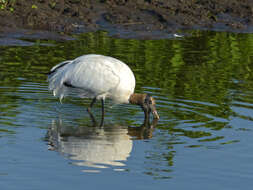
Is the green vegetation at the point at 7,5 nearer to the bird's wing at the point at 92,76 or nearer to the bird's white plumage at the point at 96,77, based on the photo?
the bird's white plumage at the point at 96,77

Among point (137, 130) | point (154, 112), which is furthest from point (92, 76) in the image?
point (137, 130)

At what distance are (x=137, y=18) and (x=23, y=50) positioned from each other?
588cm

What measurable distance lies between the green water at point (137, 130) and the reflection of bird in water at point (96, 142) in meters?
0.01

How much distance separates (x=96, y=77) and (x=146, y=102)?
91 cm

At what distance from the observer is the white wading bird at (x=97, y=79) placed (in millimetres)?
9898

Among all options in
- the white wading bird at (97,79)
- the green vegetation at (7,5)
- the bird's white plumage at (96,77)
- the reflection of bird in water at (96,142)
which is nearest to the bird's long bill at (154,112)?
the white wading bird at (97,79)

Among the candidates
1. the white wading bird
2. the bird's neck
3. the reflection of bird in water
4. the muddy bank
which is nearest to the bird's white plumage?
the white wading bird

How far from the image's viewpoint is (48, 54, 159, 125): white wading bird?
9898 mm

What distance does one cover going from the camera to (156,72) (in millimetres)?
13781

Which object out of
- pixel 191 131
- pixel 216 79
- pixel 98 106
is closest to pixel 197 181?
pixel 191 131

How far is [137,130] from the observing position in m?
9.33

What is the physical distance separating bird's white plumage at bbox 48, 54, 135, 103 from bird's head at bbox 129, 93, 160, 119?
0.22 metres

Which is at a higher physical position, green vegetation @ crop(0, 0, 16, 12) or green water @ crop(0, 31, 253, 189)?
green vegetation @ crop(0, 0, 16, 12)

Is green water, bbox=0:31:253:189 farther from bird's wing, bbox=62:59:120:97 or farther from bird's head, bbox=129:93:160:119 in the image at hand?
bird's wing, bbox=62:59:120:97
